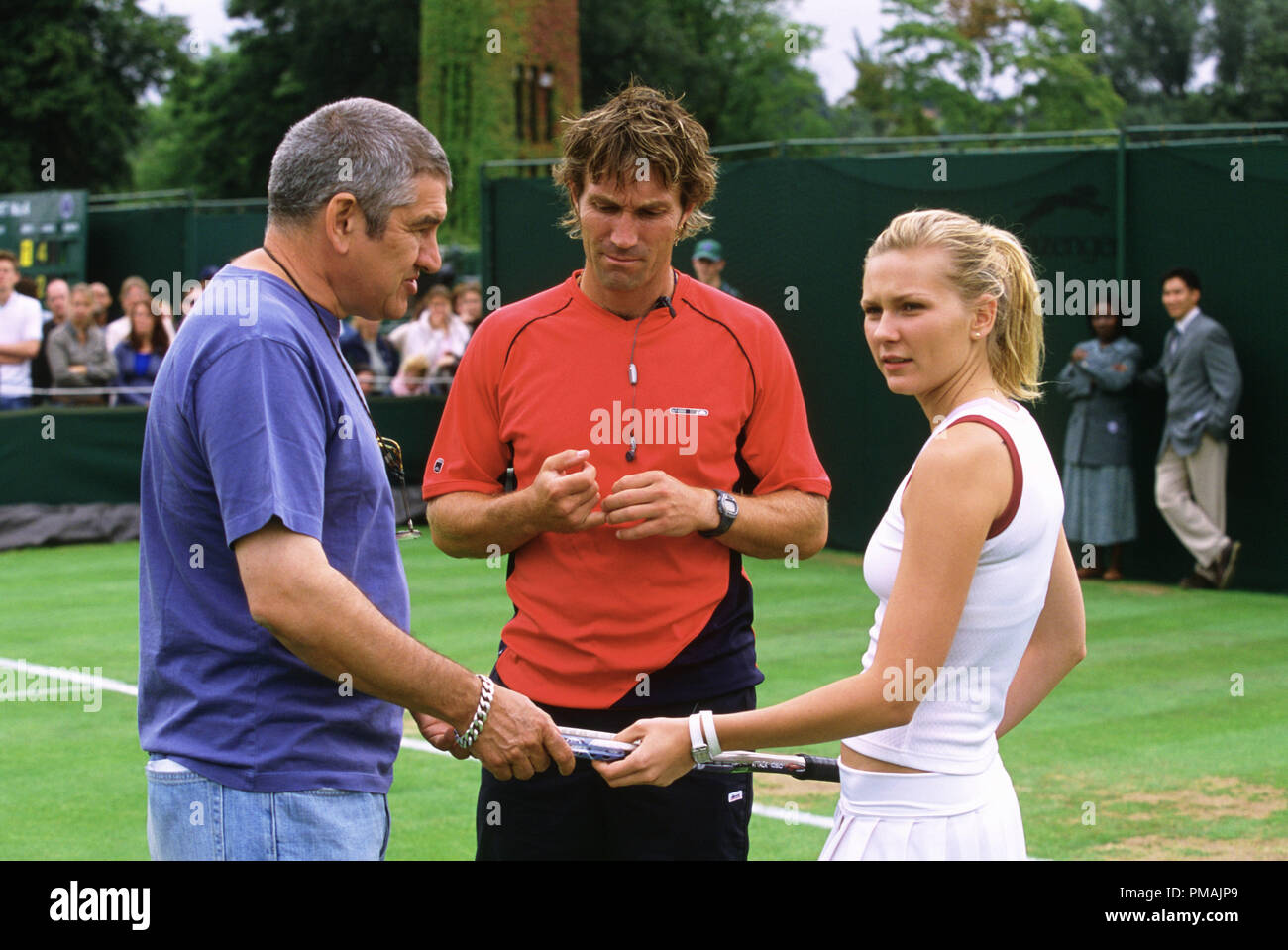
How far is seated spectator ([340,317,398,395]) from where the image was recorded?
56.1ft

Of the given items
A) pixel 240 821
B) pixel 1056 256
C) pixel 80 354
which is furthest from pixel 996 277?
pixel 80 354

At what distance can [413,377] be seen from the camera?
1700 cm

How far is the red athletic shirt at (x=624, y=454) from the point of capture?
3.65 metres

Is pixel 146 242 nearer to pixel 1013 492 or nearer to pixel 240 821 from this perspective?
pixel 240 821

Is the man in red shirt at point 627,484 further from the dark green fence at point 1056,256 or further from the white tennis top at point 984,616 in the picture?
the dark green fence at point 1056,256

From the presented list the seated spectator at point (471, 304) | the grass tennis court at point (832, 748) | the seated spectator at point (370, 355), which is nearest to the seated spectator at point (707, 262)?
the grass tennis court at point (832, 748)

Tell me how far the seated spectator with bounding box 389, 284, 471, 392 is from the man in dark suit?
7.74 metres

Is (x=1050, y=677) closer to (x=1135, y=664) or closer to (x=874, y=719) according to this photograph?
(x=874, y=719)

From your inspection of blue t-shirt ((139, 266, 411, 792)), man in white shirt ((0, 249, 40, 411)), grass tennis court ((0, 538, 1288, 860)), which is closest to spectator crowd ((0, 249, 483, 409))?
man in white shirt ((0, 249, 40, 411))

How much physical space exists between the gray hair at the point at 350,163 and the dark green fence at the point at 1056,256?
911 centimetres

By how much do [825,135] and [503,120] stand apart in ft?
88.6

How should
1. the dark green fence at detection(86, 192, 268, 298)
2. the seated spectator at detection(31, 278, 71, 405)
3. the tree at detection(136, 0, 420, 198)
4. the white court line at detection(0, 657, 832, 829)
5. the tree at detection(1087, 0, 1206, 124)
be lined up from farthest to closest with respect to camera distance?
the tree at detection(1087, 0, 1206, 124) < the tree at detection(136, 0, 420, 198) < the dark green fence at detection(86, 192, 268, 298) < the seated spectator at detection(31, 278, 71, 405) < the white court line at detection(0, 657, 832, 829)

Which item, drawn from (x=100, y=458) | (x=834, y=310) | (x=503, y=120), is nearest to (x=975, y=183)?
(x=834, y=310)

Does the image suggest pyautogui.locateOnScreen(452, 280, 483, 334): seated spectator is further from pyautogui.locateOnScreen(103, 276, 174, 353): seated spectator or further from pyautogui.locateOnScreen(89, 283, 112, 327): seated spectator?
pyautogui.locateOnScreen(89, 283, 112, 327): seated spectator
